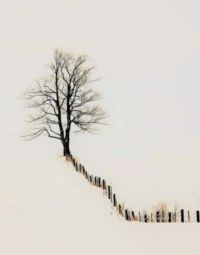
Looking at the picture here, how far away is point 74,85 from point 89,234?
93.5 ft

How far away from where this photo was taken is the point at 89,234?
83.1 ft

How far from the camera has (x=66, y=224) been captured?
28.6m

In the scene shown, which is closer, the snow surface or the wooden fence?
the snow surface

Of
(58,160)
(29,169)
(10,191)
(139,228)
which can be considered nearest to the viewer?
(139,228)

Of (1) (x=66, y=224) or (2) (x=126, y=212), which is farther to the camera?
(2) (x=126, y=212)

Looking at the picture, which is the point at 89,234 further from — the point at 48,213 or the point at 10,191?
the point at 10,191

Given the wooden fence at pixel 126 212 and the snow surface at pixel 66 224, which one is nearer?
the snow surface at pixel 66 224

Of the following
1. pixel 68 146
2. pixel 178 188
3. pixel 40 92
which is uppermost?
pixel 40 92

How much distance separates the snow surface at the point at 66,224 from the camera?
21953 mm

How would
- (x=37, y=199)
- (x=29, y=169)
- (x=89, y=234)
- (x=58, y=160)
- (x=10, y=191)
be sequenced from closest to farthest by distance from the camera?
1. (x=89, y=234)
2. (x=37, y=199)
3. (x=10, y=191)
4. (x=29, y=169)
5. (x=58, y=160)

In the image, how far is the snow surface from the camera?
22.0m

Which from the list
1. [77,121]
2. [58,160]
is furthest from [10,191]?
[77,121]

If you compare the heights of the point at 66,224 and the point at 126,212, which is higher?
the point at 66,224

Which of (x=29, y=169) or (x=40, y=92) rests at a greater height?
(x=40, y=92)
